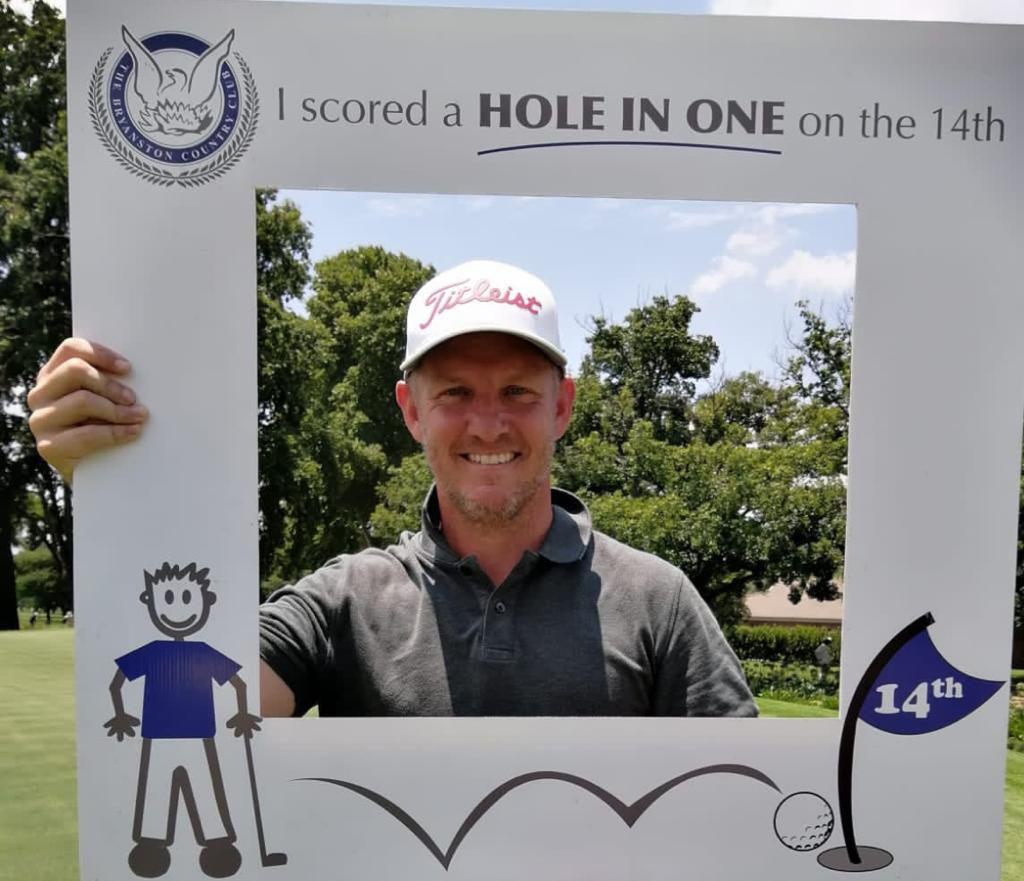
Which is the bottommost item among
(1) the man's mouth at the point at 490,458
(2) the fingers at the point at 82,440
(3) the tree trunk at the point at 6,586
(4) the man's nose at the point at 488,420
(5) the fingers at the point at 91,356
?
(3) the tree trunk at the point at 6,586

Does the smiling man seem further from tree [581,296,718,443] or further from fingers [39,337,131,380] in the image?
fingers [39,337,131,380]

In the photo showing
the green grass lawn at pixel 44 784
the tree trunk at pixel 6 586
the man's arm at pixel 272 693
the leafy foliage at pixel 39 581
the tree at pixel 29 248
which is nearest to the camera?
the man's arm at pixel 272 693

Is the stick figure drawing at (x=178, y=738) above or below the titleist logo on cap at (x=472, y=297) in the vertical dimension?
below

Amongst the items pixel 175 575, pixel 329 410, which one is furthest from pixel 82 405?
pixel 329 410

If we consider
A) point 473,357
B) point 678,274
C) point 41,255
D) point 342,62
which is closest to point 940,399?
point 678,274

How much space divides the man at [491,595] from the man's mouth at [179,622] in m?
0.19

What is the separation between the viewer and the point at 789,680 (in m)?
1.83

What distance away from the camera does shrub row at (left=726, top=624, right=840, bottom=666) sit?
1800 mm

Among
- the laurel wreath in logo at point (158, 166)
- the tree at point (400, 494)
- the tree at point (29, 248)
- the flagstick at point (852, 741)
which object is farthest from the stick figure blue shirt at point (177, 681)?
the tree at point (29, 248)

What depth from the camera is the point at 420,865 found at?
183 cm

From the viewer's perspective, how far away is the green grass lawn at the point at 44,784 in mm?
2652

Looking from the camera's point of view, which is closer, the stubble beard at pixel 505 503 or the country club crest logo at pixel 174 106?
the country club crest logo at pixel 174 106

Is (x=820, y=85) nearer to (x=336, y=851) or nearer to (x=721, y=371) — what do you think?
(x=721, y=371)

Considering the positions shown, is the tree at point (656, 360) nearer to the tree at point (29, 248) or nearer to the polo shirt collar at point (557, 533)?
the polo shirt collar at point (557, 533)
